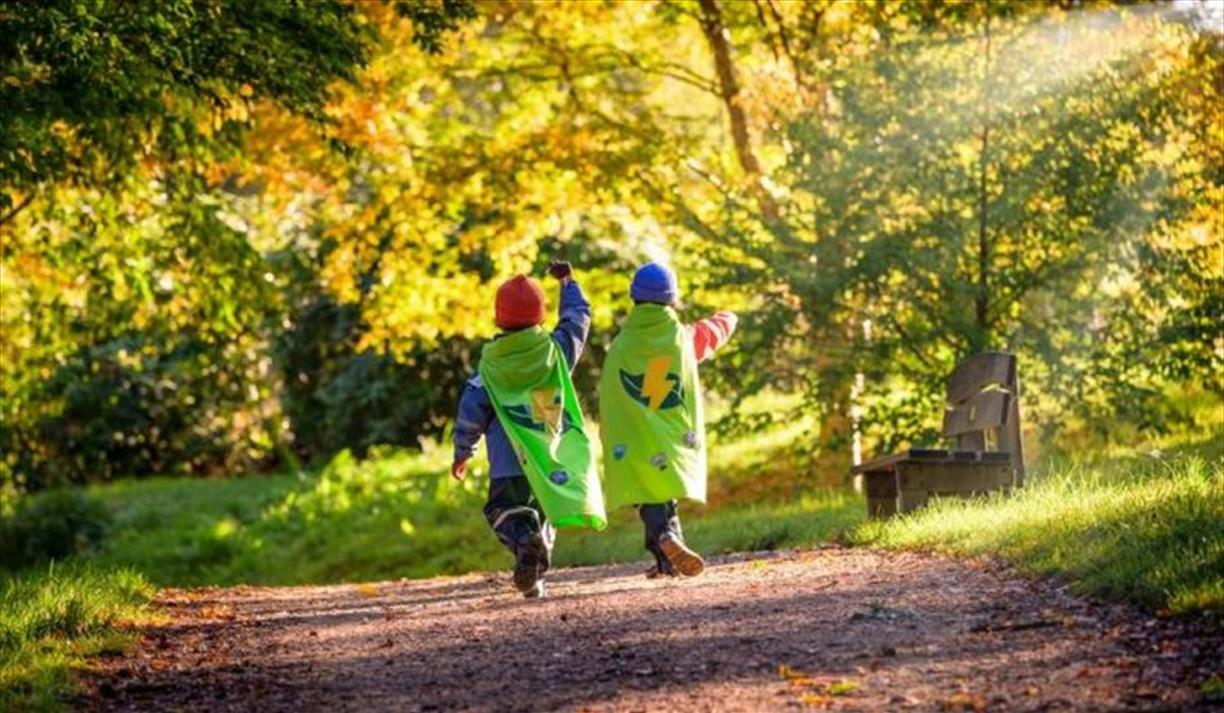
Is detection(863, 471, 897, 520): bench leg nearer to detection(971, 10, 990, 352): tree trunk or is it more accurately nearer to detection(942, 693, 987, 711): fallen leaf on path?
detection(971, 10, 990, 352): tree trunk

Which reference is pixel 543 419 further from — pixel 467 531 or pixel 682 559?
pixel 467 531

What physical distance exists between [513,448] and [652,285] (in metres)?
1.23

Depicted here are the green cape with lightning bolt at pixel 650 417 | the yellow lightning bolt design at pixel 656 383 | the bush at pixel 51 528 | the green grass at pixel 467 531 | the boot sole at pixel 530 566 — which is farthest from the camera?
the bush at pixel 51 528

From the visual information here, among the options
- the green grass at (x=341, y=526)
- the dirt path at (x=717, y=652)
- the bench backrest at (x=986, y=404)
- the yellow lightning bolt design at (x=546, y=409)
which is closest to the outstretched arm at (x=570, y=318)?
the yellow lightning bolt design at (x=546, y=409)

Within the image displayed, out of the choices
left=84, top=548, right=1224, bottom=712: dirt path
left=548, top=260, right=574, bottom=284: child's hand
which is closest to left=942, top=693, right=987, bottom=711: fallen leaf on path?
left=84, top=548, right=1224, bottom=712: dirt path

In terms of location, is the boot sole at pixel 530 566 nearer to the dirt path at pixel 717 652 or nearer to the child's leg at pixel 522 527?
the child's leg at pixel 522 527

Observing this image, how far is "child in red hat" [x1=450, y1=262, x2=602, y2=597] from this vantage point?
11023mm

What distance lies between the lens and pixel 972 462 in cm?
1331

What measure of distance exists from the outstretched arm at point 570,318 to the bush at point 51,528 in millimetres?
12770

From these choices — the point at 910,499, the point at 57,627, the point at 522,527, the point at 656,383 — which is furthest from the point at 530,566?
the point at 910,499

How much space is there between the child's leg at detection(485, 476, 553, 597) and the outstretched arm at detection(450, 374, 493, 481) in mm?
222

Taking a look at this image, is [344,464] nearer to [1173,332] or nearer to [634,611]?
[1173,332]

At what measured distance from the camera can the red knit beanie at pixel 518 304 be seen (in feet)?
36.7

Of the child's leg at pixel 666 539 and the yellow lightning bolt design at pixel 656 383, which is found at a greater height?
the yellow lightning bolt design at pixel 656 383
